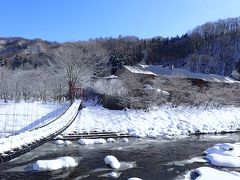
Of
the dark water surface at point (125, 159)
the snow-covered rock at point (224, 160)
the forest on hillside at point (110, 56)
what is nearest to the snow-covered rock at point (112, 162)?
the dark water surface at point (125, 159)

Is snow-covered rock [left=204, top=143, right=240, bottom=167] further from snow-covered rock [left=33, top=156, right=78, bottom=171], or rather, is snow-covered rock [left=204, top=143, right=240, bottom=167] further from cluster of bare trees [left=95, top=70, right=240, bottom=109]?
cluster of bare trees [left=95, top=70, right=240, bottom=109]

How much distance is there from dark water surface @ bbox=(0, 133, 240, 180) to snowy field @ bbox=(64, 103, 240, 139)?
3.56m

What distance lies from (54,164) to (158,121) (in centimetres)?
1842

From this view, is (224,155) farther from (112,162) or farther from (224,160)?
(112,162)

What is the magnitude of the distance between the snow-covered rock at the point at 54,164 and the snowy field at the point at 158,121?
9.29m

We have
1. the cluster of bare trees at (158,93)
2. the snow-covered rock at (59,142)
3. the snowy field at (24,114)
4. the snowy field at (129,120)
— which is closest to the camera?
the snow-covered rock at (59,142)

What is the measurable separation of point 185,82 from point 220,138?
19.4 metres

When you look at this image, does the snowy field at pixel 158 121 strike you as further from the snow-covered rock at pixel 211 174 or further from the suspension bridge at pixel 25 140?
the snow-covered rock at pixel 211 174

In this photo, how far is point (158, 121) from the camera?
114 feet

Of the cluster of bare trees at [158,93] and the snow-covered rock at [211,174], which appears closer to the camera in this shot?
the snow-covered rock at [211,174]

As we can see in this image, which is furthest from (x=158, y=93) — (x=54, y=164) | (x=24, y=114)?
(x=54, y=164)

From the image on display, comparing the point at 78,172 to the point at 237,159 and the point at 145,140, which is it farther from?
the point at 145,140

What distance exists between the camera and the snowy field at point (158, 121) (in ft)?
101

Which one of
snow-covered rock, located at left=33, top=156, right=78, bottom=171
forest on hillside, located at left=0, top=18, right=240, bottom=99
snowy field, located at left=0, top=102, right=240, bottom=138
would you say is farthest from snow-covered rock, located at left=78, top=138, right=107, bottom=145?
forest on hillside, located at left=0, top=18, right=240, bottom=99
